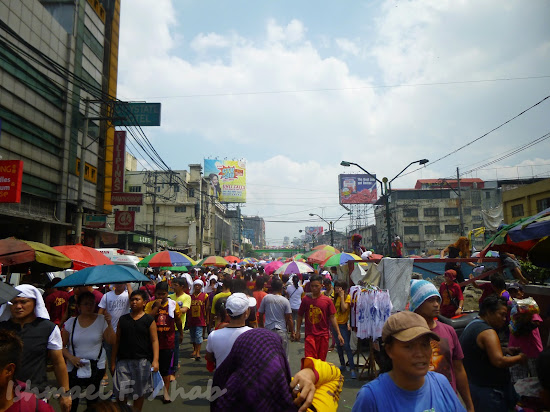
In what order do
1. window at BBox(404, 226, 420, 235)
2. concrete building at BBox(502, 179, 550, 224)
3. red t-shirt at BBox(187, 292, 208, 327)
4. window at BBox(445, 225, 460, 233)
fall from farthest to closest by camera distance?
window at BBox(404, 226, 420, 235) → window at BBox(445, 225, 460, 233) → concrete building at BBox(502, 179, 550, 224) → red t-shirt at BBox(187, 292, 208, 327)

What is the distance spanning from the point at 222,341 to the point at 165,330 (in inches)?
120

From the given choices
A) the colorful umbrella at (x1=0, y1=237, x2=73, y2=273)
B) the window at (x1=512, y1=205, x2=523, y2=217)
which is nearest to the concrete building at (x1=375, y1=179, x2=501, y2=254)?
the window at (x1=512, y1=205, x2=523, y2=217)

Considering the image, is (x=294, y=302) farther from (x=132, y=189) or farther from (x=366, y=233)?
(x=366, y=233)

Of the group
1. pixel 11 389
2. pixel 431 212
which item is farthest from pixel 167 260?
pixel 431 212

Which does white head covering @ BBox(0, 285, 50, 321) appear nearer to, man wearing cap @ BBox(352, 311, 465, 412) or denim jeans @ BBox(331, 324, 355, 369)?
man wearing cap @ BBox(352, 311, 465, 412)

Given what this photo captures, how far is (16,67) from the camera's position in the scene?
16.6 meters

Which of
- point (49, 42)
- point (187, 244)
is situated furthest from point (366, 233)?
point (49, 42)

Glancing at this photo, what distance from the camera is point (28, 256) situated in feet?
20.1

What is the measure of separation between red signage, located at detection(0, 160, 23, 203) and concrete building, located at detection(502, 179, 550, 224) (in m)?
28.0

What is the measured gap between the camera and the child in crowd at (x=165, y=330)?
6.18 m

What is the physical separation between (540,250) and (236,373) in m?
4.63

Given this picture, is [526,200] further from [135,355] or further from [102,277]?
[135,355]

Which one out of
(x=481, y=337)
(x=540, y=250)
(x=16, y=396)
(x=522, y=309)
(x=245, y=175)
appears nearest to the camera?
(x=16, y=396)

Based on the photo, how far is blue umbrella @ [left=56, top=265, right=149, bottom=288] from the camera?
550 centimetres
